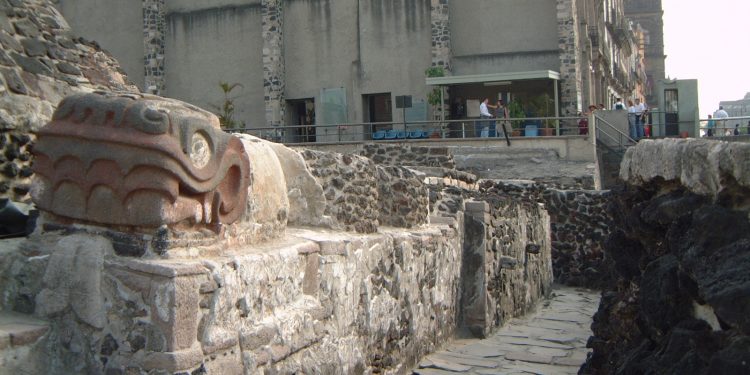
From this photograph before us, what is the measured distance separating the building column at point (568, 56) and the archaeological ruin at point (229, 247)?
19.4m

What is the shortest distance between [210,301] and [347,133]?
23160 millimetres

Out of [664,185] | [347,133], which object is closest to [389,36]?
[347,133]

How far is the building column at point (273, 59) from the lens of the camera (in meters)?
29.5

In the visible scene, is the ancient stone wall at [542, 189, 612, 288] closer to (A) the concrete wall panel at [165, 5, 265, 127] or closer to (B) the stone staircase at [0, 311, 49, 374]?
(B) the stone staircase at [0, 311, 49, 374]

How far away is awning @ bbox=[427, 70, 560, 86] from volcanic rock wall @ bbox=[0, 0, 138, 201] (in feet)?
61.5

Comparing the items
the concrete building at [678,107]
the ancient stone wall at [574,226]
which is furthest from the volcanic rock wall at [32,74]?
the concrete building at [678,107]

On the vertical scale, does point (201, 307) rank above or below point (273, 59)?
below

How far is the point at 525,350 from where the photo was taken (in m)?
9.29

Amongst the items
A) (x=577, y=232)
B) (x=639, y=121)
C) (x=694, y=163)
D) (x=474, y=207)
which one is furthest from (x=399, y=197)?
(x=639, y=121)

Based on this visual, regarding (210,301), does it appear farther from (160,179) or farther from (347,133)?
(347,133)

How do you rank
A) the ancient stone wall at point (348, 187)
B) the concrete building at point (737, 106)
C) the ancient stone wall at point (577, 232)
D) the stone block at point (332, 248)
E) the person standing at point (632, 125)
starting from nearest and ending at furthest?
the stone block at point (332, 248), the ancient stone wall at point (348, 187), the ancient stone wall at point (577, 232), the person standing at point (632, 125), the concrete building at point (737, 106)

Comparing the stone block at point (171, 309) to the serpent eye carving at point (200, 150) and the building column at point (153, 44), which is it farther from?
the building column at point (153, 44)

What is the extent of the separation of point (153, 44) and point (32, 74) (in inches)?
1008

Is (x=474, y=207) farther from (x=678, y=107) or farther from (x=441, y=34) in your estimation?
(x=441, y=34)
